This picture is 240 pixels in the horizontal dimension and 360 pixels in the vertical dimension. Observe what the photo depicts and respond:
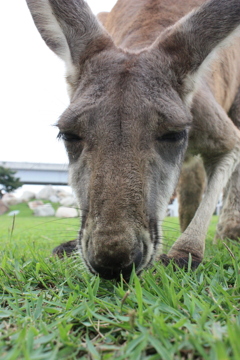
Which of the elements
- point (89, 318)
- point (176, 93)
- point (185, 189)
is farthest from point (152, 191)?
point (185, 189)

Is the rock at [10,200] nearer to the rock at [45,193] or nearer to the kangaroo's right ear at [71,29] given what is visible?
the rock at [45,193]

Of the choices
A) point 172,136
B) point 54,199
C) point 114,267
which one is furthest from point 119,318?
point 54,199

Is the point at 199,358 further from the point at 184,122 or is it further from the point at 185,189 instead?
the point at 185,189

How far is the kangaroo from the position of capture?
1.95 meters

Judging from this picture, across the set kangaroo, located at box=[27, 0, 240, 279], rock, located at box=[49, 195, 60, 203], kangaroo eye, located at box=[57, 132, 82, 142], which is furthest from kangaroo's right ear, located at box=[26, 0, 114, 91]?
rock, located at box=[49, 195, 60, 203]

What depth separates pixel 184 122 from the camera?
264 cm

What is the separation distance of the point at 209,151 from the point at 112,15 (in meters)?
2.98

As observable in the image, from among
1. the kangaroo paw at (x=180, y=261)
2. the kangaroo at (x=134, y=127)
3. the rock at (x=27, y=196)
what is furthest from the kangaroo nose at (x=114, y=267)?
the rock at (x=27, y=196)

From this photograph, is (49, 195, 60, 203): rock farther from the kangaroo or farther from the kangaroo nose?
the kangaroo nose

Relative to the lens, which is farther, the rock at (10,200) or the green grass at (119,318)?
the rock at (10,200)

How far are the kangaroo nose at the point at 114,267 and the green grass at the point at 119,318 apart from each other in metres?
0.06

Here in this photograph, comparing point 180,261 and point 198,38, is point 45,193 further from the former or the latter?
point 180,261

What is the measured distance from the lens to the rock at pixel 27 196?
30406 mm

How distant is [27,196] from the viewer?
3089 centimetres
